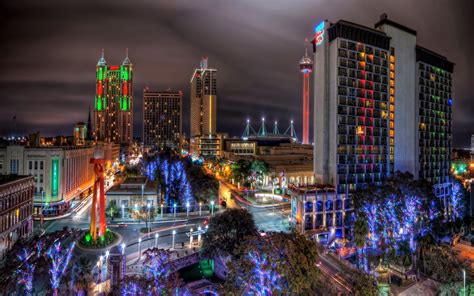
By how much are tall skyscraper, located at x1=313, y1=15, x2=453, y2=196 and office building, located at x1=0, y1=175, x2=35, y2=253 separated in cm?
5952

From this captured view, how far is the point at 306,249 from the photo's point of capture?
32.6 m

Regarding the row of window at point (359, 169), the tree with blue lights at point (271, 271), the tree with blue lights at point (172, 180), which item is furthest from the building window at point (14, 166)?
the row of window at point (359, 169)

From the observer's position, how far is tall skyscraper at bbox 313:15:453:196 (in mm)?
64875

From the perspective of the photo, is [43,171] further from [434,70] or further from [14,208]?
[434,70]

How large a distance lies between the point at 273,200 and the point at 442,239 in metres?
41.5

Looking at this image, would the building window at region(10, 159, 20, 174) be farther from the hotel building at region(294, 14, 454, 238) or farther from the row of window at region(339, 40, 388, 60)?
the row of window at region(339, 40, 388, 60)

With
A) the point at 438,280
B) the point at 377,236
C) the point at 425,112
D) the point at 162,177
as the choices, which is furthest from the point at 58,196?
the point at 425,112

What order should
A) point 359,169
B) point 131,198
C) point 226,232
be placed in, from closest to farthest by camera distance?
point 226,232, point 359,169, point 131,198

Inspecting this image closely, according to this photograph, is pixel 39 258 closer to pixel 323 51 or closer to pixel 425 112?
pixel 323 51

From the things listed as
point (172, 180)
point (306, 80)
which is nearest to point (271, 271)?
point (172, 180)

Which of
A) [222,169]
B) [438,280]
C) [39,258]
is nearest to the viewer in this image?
[39,258]

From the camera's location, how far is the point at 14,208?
168 feet

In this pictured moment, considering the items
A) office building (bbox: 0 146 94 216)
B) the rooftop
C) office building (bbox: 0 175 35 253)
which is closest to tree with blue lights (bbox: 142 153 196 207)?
office building (bbox: 0 146 94 216)

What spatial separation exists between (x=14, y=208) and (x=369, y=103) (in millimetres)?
72772
